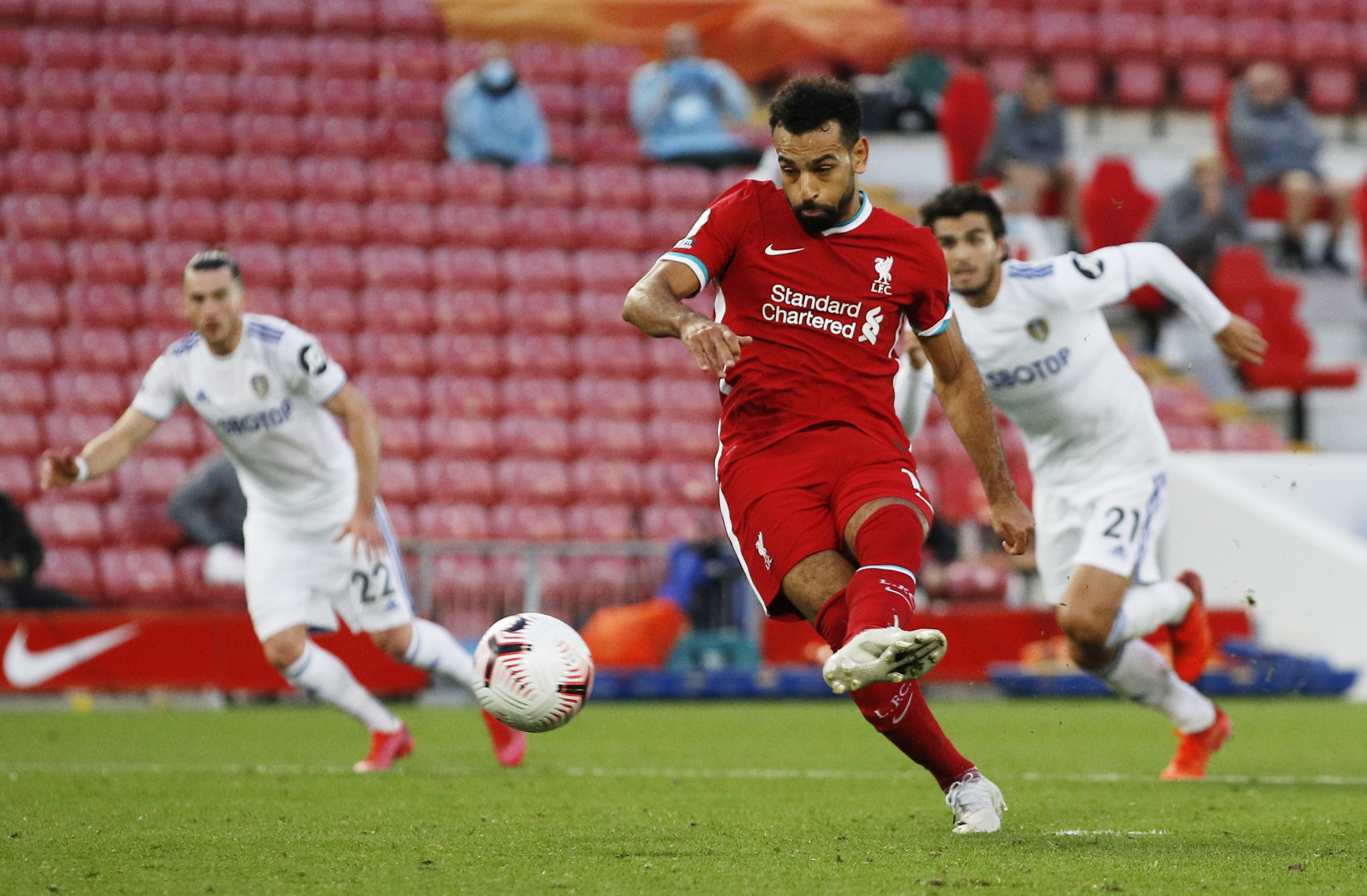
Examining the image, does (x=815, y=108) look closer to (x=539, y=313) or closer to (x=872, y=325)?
(x=872, y=325)

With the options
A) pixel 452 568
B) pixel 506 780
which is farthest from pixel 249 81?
pixel 506 780

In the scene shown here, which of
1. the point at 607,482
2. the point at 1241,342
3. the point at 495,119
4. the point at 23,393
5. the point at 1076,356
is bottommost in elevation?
the point at 607,482

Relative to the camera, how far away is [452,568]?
13.5m

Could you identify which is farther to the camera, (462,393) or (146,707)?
(462,393)

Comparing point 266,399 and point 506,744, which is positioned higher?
point 266,399

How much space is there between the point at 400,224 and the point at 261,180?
149cm

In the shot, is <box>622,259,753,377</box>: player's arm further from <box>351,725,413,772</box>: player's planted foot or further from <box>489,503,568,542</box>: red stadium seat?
<box>489,503,568,542</box>: red stadium seat

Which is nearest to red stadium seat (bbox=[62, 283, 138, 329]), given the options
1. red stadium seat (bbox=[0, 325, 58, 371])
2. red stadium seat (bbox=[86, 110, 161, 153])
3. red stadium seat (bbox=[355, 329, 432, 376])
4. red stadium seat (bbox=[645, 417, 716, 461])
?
red stadium seat (bbox=[0, 325, 58, 371])

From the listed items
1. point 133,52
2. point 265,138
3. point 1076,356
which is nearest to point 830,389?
point 1076,356

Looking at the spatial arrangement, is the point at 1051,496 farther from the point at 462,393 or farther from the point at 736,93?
the point at 736,93

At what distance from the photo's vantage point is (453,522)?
14734 mm

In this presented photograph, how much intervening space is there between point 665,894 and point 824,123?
2.17m

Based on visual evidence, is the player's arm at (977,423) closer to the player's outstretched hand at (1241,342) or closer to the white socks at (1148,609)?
the player's outstretched hand at (1241,342)

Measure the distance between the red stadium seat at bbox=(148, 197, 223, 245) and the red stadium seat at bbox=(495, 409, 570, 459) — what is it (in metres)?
3.65
